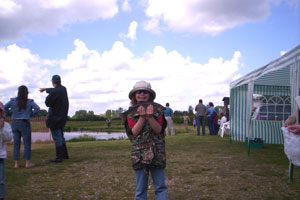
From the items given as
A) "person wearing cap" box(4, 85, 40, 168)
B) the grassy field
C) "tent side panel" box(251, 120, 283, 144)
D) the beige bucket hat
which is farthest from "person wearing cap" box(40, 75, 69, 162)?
"tent side panel" box(251, 120, 283, 144)

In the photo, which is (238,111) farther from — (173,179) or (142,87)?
(142,87)

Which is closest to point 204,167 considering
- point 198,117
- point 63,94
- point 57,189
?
point 57,189

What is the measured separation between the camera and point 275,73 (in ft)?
30.5

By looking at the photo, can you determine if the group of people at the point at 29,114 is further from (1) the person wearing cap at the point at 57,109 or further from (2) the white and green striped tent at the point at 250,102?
(2) the white and green striped tent at the point at 250,102

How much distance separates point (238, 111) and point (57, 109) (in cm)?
757

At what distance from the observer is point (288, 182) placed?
517 centimetres

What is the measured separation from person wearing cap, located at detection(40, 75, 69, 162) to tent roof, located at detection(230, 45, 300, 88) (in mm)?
4862

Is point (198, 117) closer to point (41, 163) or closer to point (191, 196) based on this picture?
point (41, 163)

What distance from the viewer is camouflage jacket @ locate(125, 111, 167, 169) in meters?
2.89

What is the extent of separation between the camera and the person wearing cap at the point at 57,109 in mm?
6992

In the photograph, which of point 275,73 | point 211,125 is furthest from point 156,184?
point 211,125

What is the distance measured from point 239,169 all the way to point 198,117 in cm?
1041

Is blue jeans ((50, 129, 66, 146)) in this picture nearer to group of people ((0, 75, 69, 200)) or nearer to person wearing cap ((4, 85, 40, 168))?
group of people ((0, 75, 69, 200))

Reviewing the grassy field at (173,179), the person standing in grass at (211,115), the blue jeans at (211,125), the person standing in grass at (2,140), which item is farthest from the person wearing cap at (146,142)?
the blue jeans at (211,125)
